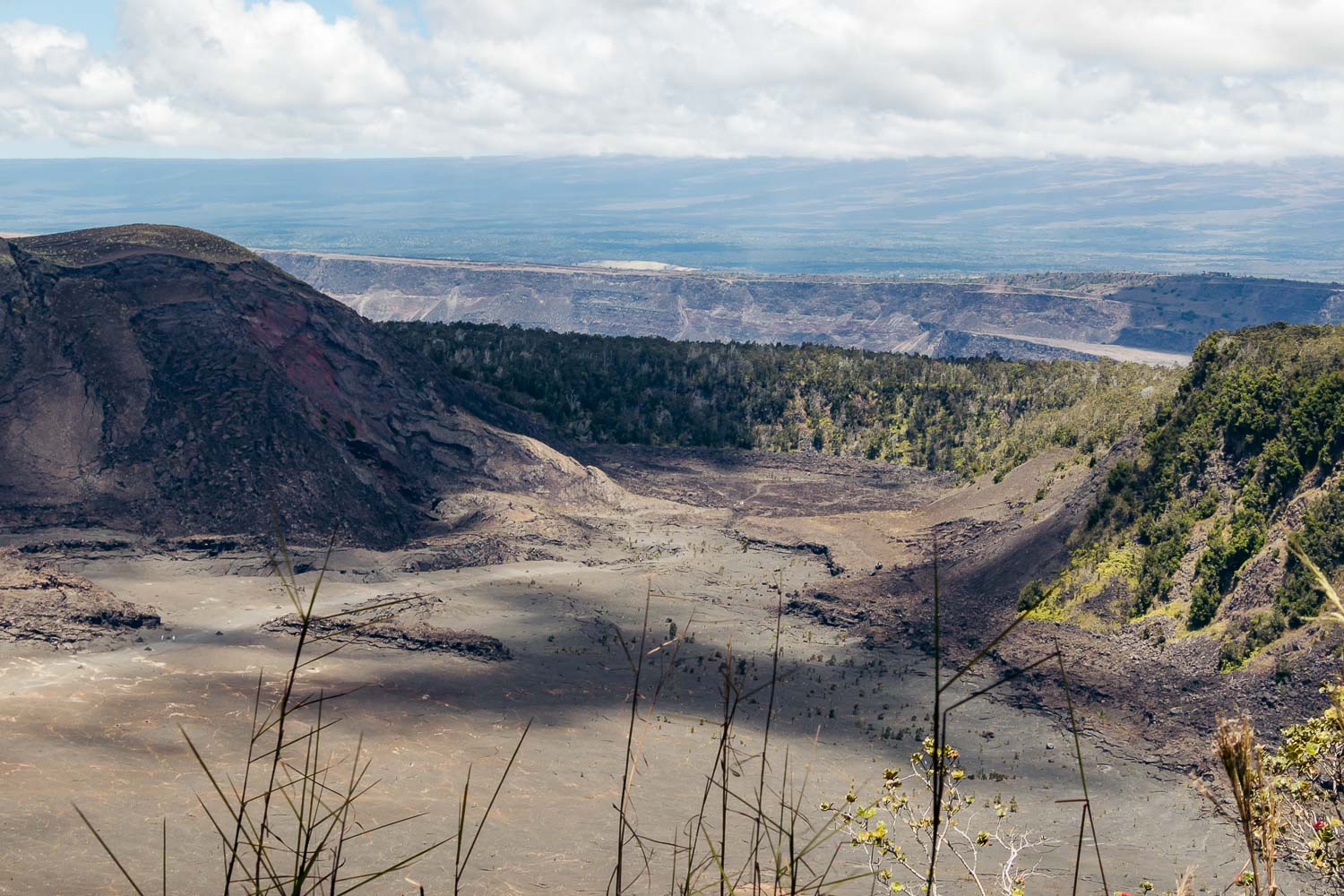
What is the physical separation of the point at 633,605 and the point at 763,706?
1053cm

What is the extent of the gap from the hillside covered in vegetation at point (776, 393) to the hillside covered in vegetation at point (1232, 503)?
24317 mm

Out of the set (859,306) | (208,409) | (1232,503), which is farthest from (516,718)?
(859,306)

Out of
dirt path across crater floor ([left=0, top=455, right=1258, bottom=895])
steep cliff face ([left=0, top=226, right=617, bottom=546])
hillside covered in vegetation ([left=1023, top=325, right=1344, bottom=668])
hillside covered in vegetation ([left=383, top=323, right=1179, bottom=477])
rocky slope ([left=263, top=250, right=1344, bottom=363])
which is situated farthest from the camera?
rocky slope ([left=263, top=250, right=1344, bottom=363])

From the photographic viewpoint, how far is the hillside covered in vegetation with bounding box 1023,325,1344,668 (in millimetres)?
33531

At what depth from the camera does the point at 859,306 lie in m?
181

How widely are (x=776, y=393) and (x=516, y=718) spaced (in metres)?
53.4

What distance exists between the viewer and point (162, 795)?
2094 centimetres

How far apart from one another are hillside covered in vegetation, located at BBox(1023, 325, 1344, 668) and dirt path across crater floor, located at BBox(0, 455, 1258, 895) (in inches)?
248

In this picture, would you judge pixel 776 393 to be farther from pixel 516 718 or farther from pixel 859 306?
pixel 859 306

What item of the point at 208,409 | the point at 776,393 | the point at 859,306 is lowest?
the point at 776,393

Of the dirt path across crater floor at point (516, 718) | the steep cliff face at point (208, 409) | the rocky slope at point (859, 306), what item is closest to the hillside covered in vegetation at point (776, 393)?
the steep cliff face at point (208, 409)

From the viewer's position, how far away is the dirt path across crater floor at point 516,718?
20.1 metres

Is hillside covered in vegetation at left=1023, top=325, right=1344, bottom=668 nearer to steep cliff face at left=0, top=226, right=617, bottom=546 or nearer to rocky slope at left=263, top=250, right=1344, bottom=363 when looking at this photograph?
A: steep cliff face at left=0, top=226, right=617, bottom=546

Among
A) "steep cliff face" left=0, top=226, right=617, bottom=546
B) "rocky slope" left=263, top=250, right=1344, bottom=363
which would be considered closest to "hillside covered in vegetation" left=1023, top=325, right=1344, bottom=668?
"steep cliff face" left=0, top=226, right=617, bottom=546
